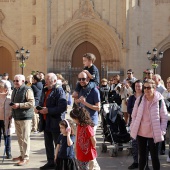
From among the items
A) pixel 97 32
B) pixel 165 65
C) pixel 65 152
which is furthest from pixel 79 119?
pixel 165 65

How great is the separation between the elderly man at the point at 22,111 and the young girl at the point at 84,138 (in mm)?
2206

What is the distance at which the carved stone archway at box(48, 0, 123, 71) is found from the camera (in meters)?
27.6

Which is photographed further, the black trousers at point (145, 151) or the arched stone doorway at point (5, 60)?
the arched stone doorway at point (5, 60)

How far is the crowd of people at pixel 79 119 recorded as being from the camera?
6.70 m

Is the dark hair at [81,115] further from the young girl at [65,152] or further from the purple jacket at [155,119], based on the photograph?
the purple jacket at [155,119]

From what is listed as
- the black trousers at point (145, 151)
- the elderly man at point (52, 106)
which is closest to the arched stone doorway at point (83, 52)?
the elderly man at point (52, 106)

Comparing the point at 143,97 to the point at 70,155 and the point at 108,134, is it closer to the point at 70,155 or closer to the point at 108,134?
the point at 70,155

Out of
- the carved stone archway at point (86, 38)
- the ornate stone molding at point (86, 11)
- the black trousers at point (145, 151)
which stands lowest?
the black trousers at point (145, 151)

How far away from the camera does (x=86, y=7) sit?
27.6 meters

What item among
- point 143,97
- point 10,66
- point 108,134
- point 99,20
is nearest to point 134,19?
point 99,20

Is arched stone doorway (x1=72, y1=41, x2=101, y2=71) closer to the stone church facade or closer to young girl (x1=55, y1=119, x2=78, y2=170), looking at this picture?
the stone church facade

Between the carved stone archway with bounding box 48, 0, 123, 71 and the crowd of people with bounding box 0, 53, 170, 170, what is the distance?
1755 centimetres

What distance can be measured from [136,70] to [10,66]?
953 cm

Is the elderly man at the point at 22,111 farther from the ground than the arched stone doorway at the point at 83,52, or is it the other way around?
the arched stone doorway at the point at 83,52
